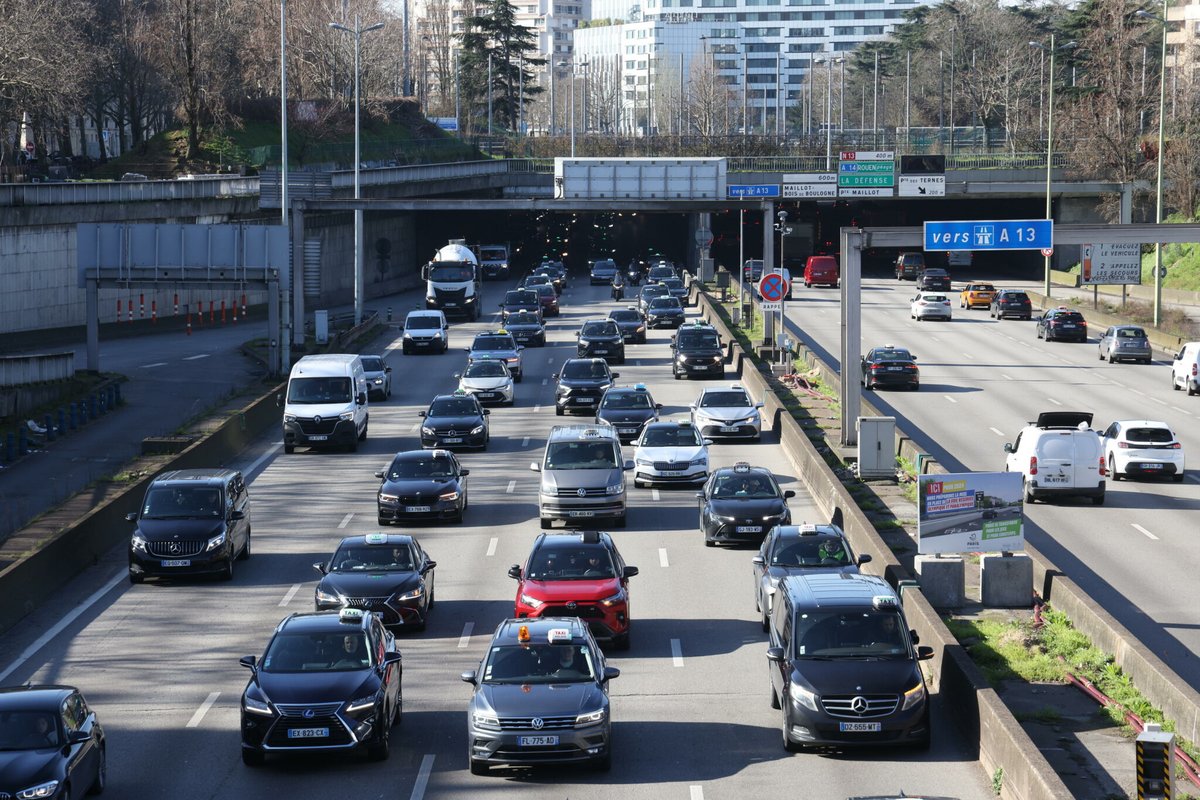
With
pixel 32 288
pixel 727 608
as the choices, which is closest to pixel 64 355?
pixel 32 288

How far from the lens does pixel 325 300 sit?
3410 inches

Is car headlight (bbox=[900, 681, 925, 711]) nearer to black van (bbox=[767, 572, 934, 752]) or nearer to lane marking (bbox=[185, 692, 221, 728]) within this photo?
black van (bbox=[767, 572, 934, 752])

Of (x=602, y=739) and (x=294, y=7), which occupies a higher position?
(x=294, y=7)

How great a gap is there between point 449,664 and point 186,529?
285 inches

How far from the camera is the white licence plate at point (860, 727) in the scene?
1650 centimetres

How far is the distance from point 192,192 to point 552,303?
16.4 m

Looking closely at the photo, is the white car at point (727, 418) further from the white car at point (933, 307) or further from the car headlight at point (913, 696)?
the white car at point (933, 307)

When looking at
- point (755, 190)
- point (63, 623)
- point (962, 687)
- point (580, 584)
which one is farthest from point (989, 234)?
point (755, 190)

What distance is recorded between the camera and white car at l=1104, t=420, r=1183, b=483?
115 feet

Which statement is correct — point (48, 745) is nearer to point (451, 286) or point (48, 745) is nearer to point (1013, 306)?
point (451, 286)

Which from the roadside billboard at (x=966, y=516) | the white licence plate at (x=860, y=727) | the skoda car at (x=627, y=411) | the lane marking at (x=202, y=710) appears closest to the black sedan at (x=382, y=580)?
the lane marking at (x=202, y=710)

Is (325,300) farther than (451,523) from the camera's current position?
Yes

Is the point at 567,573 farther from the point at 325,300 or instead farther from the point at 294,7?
the point at 294,7

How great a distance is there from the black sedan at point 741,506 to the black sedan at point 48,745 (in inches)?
547
